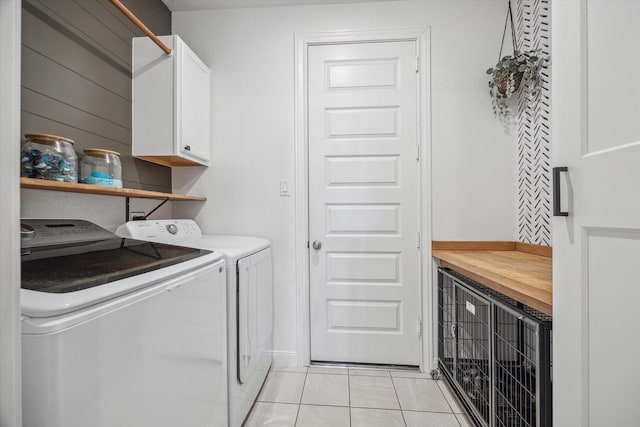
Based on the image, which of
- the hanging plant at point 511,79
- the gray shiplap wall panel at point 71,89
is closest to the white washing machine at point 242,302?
the gray shiplap wall panel at point 71,89

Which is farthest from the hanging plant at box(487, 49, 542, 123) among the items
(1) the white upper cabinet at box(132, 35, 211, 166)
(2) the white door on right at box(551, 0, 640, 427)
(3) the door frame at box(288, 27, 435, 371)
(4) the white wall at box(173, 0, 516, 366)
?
(1) the white upper cabinet at box(132, 35, 211, 166)

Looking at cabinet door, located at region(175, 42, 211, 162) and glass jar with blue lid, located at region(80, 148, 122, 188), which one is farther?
cabinet door, located at region(175, 42, 211, 162)

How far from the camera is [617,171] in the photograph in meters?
0.67

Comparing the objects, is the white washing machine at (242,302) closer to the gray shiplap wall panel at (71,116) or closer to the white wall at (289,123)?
the white wall at (289,123)

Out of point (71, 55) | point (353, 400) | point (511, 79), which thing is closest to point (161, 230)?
point (71, 55)

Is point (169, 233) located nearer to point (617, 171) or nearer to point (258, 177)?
point (258, 177)

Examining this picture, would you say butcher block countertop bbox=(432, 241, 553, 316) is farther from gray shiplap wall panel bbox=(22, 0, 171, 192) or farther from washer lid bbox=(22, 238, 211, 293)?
gray shiplap wall panel bbox=(22, 0, 171, 192)

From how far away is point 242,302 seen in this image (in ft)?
5.00

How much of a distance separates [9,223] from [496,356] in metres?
1.63

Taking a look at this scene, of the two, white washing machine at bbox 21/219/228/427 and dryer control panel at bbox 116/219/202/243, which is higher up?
dryer control panel at bbox 116/219/202/243

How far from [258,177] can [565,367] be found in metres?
1.93

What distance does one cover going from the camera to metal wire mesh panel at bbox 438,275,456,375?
6.09 ft

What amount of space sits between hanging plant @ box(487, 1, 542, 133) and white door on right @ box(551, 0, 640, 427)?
→ 3.72 ft

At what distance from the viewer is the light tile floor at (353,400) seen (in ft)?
5.33
